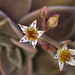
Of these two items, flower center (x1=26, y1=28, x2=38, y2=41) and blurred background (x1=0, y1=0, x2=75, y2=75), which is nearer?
flower center (x1=26, y1=28, x2=38, y2=41)

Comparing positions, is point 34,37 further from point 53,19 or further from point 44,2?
point 44,2

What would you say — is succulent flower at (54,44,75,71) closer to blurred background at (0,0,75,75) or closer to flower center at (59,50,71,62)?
flower center at (59,50,71,62)

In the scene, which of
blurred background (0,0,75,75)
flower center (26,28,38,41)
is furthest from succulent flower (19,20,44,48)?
blurred background (0,0,75,75)

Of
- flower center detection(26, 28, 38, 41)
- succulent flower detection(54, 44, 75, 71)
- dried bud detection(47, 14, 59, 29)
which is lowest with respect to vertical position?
succulent flower detection(54, 44, 75, 71)

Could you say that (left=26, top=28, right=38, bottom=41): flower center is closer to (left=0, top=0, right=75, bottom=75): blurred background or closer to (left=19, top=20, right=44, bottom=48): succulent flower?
(left=19, top=20, right=44, bottom=48): succulent flower

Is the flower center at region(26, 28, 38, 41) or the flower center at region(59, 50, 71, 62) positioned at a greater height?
the flower center at region(26, 28, 38, 41)

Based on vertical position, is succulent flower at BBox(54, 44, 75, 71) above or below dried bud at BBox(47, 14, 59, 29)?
below

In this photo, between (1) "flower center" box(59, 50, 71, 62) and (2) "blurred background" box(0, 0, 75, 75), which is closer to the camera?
(1) "flower center" box(59, 50, 71, 62)
